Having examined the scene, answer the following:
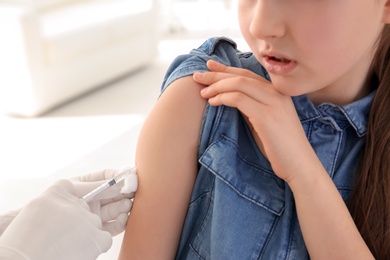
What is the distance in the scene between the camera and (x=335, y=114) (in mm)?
1044

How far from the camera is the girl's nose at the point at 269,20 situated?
83 cm

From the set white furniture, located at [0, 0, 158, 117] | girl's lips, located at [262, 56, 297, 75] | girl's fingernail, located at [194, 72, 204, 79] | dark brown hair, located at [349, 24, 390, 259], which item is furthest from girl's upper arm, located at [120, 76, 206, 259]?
white furniture, located at [0, 0, 158, 117]

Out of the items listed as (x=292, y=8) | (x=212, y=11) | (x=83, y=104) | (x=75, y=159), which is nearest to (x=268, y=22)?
(x=292, y=8)

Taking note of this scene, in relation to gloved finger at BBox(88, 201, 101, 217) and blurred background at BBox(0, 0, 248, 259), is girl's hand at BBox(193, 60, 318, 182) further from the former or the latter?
blurred background at BBox(0, 0, 248, 259)

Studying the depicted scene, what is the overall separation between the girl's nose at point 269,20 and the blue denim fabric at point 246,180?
19cm

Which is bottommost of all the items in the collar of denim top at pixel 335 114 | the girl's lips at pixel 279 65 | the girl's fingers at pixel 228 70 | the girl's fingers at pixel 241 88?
the collar of denim top at pixel 335 114

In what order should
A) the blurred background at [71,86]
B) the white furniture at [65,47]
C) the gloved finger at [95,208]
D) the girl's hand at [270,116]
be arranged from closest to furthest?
the girl's hand at [270,116] → the gloved finger at [95,208] → the blurred background at [71,86] → the white furniture at [65,47]

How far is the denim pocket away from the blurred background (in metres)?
1.84

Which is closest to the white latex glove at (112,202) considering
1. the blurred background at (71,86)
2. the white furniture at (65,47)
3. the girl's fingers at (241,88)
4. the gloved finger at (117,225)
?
the gloved finger at (117,225)

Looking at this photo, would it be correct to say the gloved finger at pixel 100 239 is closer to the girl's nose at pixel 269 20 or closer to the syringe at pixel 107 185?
the syringe at pixel 107 185

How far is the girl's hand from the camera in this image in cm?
94

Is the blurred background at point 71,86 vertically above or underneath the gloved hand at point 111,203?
underneath

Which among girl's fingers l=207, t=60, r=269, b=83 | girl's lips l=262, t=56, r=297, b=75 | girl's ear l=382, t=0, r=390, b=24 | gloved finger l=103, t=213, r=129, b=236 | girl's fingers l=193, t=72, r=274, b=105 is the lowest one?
gloved finger l=103, t=213, r=129, b=236

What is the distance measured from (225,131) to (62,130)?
255 cm
